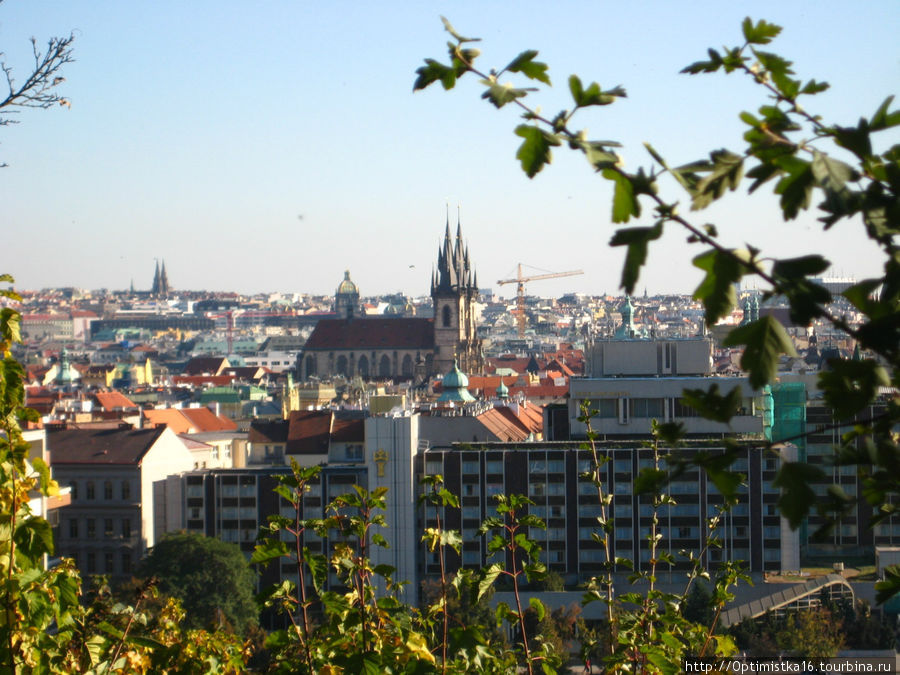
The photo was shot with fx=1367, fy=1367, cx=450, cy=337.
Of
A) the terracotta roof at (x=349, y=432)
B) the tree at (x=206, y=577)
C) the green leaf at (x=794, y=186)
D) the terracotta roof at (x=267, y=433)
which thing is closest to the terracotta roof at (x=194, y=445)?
the terracotta roof at (x=267, y=433)

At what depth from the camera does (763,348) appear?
97.8 inches

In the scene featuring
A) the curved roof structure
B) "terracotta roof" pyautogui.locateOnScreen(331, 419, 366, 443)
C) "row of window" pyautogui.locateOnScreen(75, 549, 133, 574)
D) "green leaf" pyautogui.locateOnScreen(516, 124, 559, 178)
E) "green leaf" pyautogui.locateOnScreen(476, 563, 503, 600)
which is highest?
"green leaf" pyautogui.locateOnScreen(516, 124, 559, 178)

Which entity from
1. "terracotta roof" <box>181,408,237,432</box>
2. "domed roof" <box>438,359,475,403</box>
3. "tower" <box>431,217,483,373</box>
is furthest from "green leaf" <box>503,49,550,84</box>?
"tower" <box>431,217,483,373</box>

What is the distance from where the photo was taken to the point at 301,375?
135375 mm

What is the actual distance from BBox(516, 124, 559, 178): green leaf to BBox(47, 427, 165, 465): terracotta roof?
42.3 m

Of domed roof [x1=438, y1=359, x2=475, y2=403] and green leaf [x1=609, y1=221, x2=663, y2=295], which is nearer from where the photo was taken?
green leaf [x1=609, y1=221, x2=663, y2=295]

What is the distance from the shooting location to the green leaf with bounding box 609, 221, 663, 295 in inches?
99.8

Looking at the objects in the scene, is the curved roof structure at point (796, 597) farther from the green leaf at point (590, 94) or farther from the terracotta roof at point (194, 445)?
the green leaf at point (590, 94)

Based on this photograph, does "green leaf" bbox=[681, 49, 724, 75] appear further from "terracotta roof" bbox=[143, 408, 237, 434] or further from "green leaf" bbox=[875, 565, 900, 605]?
"terracotta roof" bbox=[143, 408, 237, 434]

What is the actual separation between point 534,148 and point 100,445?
146 feet

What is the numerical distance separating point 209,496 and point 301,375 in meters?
94.7

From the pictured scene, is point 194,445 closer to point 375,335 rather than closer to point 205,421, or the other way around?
point 205,421

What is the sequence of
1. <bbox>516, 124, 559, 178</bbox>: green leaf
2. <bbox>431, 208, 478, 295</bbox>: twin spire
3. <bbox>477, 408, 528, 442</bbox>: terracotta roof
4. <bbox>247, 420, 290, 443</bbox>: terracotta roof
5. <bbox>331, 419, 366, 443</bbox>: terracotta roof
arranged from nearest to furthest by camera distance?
<bbox>516, 124, 559, 178</bbox>: green leaf < <bbox>331, 419, 366, 443</bbox>: terracotta roof < <bbox>477, 408, 528, 442</bbox>: terracotta roof < <bbox>247, 420, 290, 443</bbox>: terracotta roof < <bbox>431, 208, 478, 295</bbox>: twin spire

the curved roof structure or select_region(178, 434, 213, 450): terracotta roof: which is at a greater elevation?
select_region(178, 434, 213, 450): terracotta roof
